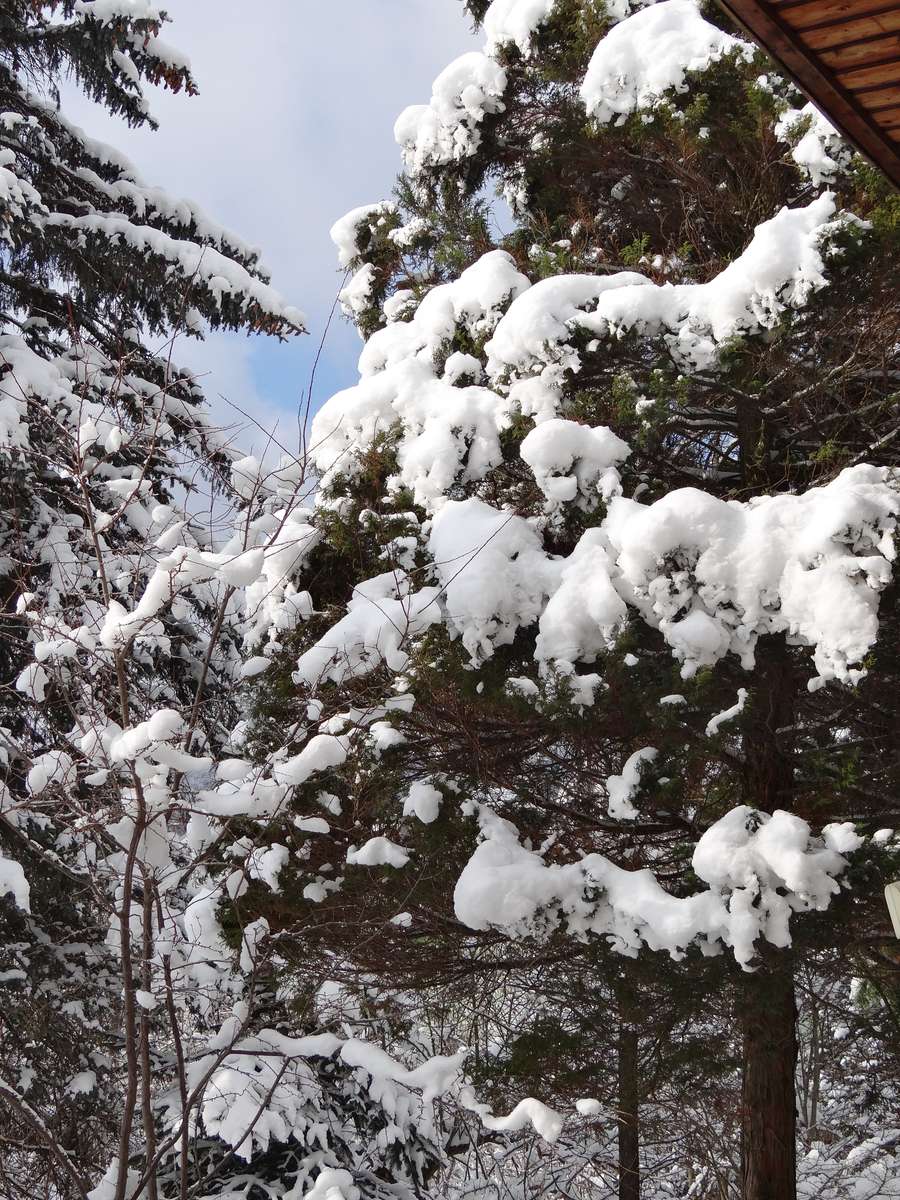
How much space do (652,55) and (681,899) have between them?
4.04 m

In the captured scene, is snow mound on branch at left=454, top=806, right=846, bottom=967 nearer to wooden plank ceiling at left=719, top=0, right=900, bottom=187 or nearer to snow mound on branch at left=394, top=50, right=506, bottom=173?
wooden plank ceiling at left=719, top=0, right=900, bottom=187

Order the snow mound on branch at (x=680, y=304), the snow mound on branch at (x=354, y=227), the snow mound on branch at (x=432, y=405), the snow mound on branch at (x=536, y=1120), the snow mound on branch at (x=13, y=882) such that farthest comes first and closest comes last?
the snow mound on branch at (x=354, y=227) < the snow mound on branch at (x=13, y=882) < the snow mound on branch at (x=432, y=405) < the snow mound on branch at (x=680, y=304) < the snow mound on branch at (x=536, y=1120)

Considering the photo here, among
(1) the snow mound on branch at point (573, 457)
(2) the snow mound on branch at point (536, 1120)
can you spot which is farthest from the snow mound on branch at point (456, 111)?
(2) the snow mound on branch at point (536, 1120)

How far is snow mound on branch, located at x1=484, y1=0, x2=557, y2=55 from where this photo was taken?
5609mm

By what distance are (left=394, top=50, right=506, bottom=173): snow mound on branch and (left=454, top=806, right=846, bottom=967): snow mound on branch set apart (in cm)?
424

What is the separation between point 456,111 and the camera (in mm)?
5977

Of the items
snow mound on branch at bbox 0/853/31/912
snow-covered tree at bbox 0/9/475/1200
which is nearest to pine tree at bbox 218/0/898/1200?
snow-covered tree at bbox 0/9/475/1200

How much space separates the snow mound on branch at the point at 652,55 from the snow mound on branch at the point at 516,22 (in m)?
0.76

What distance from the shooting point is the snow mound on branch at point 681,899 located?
3727mm

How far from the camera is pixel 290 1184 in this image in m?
5.10

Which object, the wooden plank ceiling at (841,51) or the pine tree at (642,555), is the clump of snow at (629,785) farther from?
the wooden plank ceiling at (841,51)

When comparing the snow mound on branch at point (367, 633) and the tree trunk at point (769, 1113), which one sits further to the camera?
the tree trunk at point (769, 1113)

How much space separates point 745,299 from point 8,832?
5.61m

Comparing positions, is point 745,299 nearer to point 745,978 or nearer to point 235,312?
point 745,978
